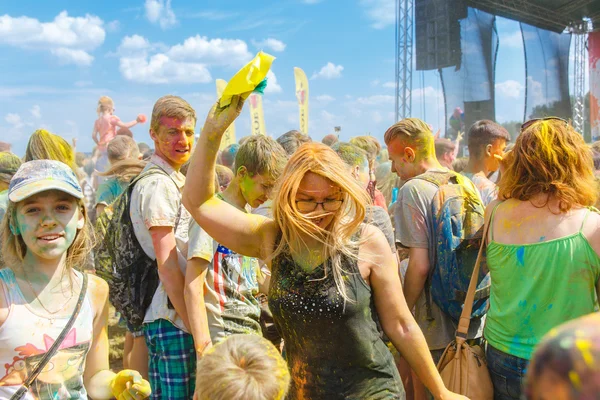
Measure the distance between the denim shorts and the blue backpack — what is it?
0.45m

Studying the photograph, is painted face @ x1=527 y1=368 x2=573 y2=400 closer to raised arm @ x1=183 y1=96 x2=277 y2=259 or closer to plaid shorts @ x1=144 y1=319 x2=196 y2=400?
raised arm @ x1=183 y1=96 x2=277 y2=259

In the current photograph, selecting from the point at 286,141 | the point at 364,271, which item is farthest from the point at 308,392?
the point at 286,141

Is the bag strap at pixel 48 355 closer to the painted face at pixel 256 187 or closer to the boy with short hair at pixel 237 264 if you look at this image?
the boy with short hair at pixel 237 264

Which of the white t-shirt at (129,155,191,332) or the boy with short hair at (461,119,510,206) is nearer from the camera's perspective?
the white t-shirt at (129,155,191,332)

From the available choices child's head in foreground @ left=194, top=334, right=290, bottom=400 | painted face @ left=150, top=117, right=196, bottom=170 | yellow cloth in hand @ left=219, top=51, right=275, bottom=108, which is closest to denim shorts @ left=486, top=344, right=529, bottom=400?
child's head in foreground @ left=194, top=334, right=290, bottom=400

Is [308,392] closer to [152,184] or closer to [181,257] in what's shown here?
[181,257]

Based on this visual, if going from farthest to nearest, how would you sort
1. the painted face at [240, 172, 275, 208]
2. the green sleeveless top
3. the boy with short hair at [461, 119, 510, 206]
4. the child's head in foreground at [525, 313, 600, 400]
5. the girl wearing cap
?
1. the boy with short hair at [461, 119, 510, 206]
2. the painted face at [240, 172, 275, 208]
3. the green sleeveless top
4. the girl wearing cap
5. the child's head in foreground at [525, 313, 600, 400]

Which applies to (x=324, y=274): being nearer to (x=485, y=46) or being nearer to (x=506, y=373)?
(x=506, y=373)

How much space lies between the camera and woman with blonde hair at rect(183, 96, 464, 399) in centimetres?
186

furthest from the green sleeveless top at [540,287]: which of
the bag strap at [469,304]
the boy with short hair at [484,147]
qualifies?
the boy with short hair at [484,147]

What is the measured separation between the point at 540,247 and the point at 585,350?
1.78 meters

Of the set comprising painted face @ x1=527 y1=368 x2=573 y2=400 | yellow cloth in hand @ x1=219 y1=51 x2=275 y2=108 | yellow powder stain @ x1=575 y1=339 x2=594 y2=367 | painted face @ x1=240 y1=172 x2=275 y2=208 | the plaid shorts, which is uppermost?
yellow cloth in hand @ x1=219 y1=51 x2=275 y2=108

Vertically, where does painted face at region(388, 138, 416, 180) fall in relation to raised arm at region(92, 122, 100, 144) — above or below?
below

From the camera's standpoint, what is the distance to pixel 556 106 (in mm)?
20000
